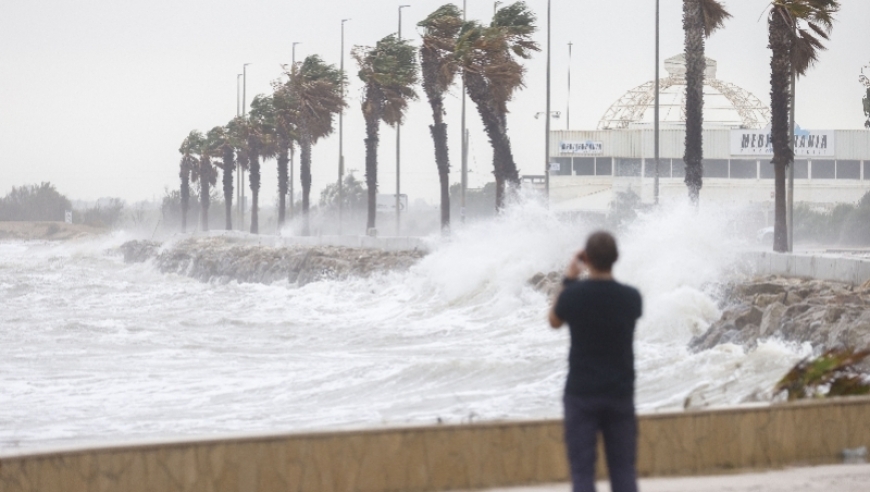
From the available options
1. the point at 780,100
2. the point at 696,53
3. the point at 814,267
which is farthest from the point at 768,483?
the point at 696,53

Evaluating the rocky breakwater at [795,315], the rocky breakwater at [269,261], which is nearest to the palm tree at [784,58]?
the rocky breakwater at [795,315]

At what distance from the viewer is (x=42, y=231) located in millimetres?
161500

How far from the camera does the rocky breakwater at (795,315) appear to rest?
1848 cm

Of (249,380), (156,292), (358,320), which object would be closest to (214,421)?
(249,380)

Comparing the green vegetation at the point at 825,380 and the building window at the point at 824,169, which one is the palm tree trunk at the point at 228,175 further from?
→ the green vegetation at the point at 825,380

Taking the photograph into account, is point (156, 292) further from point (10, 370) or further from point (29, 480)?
point (29, 480)

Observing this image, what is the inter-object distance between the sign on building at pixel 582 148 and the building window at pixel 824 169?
1315 cm

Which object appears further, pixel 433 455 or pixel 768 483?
pixel 768 483

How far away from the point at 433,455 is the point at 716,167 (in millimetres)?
80287

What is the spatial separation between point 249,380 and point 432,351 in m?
5.35

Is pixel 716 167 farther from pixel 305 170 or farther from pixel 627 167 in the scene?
pixel 305 170

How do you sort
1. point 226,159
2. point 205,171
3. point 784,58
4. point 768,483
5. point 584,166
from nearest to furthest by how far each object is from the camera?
point 768,483
point 784,58
point 584,166
point 226,159
point 205,171

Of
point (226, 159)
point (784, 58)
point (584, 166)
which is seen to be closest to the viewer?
point (784, 58)

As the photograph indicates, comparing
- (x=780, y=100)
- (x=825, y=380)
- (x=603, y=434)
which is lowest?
(x=825, y=380)
